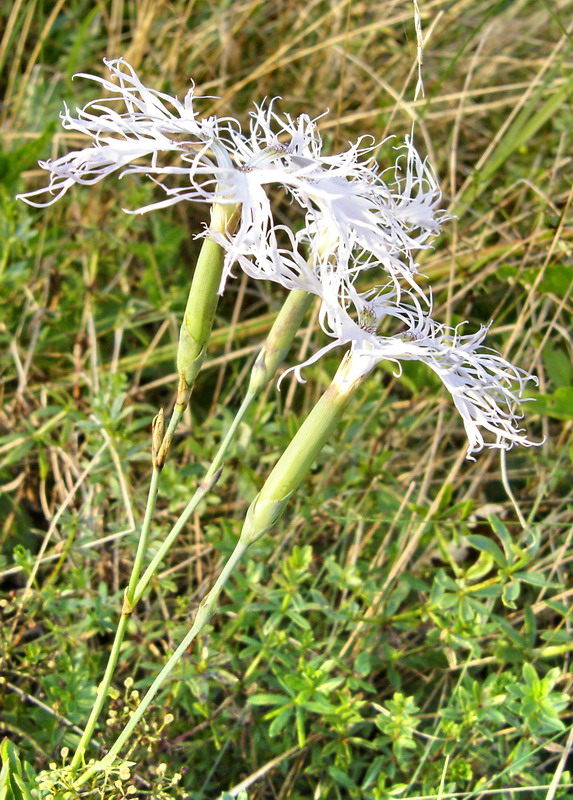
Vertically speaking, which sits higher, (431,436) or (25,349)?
(25,349)

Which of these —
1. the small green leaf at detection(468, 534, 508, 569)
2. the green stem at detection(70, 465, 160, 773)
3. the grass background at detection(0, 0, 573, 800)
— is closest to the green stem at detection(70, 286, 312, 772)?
the green stem at detection(70, 465, 160, 773)

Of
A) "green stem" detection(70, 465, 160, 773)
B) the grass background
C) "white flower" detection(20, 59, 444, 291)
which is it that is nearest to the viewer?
"white flower" detection(20, 59, 444, 291)

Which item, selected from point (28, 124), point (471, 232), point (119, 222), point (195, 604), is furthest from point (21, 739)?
point (28, 124)

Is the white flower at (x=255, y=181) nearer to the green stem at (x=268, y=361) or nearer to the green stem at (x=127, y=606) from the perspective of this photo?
the green stem at (x=268, y=361)

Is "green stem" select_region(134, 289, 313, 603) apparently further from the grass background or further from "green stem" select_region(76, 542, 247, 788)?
the grass background

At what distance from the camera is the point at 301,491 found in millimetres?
1515

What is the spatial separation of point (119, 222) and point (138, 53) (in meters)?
0.53

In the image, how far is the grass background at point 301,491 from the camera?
1.18 m

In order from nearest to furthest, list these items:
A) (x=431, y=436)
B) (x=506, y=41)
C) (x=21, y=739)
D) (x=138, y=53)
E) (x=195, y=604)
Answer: (x=21, y=739) → (x=195, y=604) → (x=431, y=436) → (x=138, y=53) → (x=506, y=41)

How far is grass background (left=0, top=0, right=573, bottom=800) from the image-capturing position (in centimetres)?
118

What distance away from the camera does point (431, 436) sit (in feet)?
5.56

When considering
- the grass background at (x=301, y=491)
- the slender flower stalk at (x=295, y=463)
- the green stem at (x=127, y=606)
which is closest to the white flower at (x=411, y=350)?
the slender flower stalk at (x=295, y=463)

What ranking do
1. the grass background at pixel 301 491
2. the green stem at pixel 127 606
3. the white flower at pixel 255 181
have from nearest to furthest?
the white flower at pixel 255 181, the green stem at pixel 127 606, the grass background at pixel 301 491

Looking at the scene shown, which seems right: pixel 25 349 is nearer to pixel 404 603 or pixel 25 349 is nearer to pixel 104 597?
pixel 104 597
